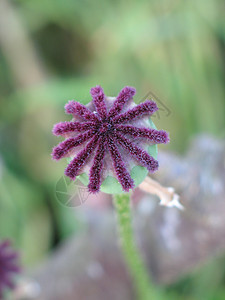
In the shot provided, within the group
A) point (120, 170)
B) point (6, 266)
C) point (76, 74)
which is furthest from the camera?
point (76, 74)

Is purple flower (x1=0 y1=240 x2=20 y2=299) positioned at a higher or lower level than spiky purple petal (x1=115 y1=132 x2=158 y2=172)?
higher

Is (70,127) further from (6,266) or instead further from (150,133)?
(6,266)

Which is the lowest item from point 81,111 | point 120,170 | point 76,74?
point 120,170

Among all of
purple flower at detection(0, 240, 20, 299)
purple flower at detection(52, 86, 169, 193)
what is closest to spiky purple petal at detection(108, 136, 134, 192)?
purple flower at detection(52, 86, 169, 193)

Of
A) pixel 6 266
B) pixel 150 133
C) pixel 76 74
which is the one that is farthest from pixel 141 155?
pixel 76 74

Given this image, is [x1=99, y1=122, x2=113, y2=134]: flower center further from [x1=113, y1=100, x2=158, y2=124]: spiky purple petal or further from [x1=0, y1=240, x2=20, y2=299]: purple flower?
[x1=0, y1=240, x2=20, y2=299]: purple flower

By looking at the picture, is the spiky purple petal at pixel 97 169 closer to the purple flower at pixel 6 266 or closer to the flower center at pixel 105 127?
the flower center at pixel 105 127

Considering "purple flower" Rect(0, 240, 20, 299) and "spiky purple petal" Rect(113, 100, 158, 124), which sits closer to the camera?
"spiky purple petal" Rect(113, 100, 158, 124)

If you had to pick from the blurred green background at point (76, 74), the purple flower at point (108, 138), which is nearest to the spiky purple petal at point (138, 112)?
the purple flower at point (108, 138)
